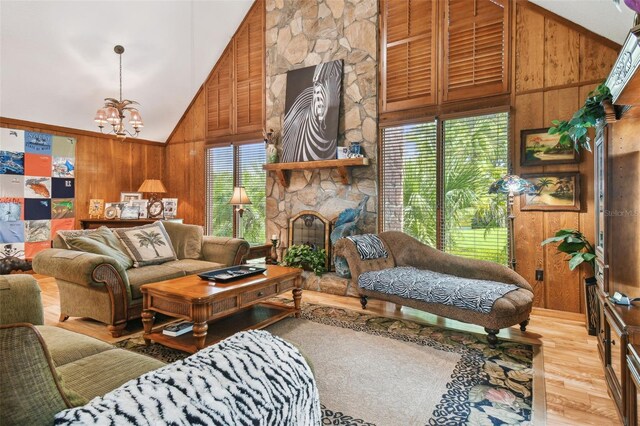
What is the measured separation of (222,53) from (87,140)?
2800 millimetres

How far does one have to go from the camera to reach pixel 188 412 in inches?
34.4

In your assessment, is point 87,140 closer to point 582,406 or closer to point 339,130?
point 339,130

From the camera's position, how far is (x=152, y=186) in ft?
21.7

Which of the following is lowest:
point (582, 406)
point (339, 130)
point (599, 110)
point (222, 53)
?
point (582, 406)

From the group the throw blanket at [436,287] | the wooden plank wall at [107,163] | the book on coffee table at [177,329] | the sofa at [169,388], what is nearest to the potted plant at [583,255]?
the throw blanket at [436,287]

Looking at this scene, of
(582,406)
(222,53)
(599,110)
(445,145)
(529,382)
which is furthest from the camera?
(222,53)

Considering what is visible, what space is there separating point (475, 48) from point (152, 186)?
568cm

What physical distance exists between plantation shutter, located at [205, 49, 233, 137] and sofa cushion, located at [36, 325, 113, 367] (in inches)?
198

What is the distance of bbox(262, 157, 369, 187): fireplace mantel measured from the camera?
15.5 ft

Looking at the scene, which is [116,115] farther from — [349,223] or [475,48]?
[475,48]

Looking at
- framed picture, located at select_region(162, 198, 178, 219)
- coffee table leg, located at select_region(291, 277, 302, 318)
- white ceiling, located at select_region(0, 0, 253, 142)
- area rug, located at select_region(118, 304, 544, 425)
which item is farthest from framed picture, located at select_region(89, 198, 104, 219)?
coffee table leg, located at select_region(291, 277, 302, 318)

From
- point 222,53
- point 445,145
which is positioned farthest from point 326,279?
point 222,53

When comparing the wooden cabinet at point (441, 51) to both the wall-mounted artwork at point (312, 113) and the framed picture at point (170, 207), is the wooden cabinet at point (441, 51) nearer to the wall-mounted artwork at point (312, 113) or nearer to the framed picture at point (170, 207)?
the wall-mounted artwork at point (312, 113)

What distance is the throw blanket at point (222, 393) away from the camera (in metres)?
Result: 0.84
